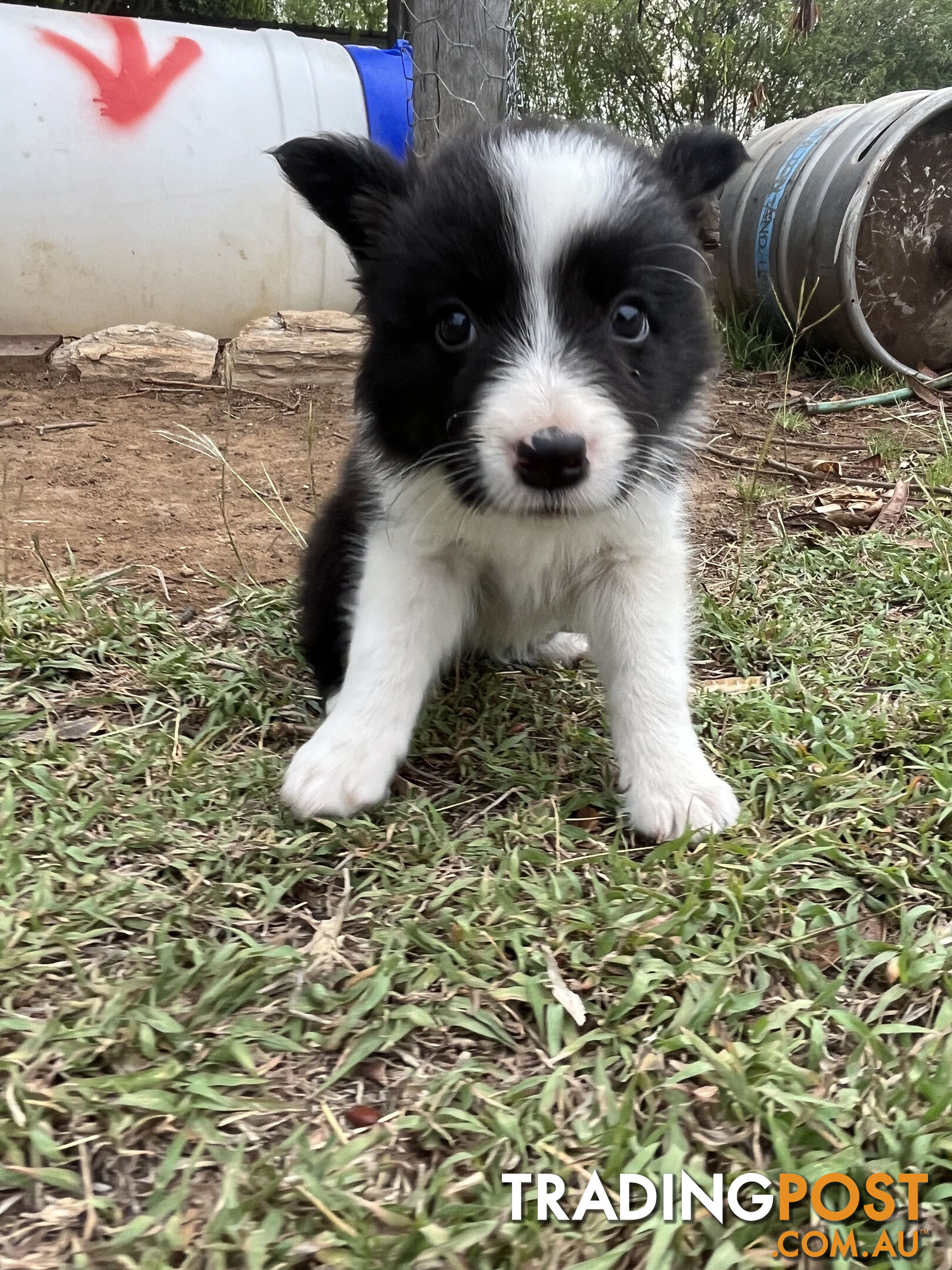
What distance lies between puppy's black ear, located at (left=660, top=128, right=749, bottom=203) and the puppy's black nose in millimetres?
912

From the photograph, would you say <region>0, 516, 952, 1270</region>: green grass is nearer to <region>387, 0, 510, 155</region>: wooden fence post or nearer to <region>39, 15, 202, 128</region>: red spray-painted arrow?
<region>387, 0, 510, 155</region>: wooden fence post

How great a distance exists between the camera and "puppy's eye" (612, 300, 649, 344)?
2016 mm

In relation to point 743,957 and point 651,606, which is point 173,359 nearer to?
point 651,606

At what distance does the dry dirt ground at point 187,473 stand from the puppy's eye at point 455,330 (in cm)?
146

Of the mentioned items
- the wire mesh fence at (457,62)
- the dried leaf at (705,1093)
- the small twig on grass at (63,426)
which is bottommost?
the small twig on grass at (63,426)

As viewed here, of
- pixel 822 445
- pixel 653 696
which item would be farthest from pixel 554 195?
pixel 822 445

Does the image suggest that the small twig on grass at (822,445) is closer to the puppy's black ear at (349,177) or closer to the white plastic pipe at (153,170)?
the white plastic pipe at (153,170)

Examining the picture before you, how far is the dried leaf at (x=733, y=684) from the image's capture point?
9.28ft

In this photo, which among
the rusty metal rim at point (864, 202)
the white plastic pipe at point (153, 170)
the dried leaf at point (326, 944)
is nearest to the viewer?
the dried leaf at point (326, 944)

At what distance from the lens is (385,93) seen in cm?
755

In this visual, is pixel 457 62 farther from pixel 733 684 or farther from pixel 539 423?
pixel 539 423

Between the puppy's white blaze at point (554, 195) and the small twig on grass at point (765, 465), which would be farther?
the small twig on grass at point (765, 465)

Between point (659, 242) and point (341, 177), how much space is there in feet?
2.46

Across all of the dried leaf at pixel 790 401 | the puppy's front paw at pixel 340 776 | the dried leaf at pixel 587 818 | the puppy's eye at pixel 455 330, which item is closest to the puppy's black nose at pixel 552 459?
the puppy's eye at pixel 455 330
